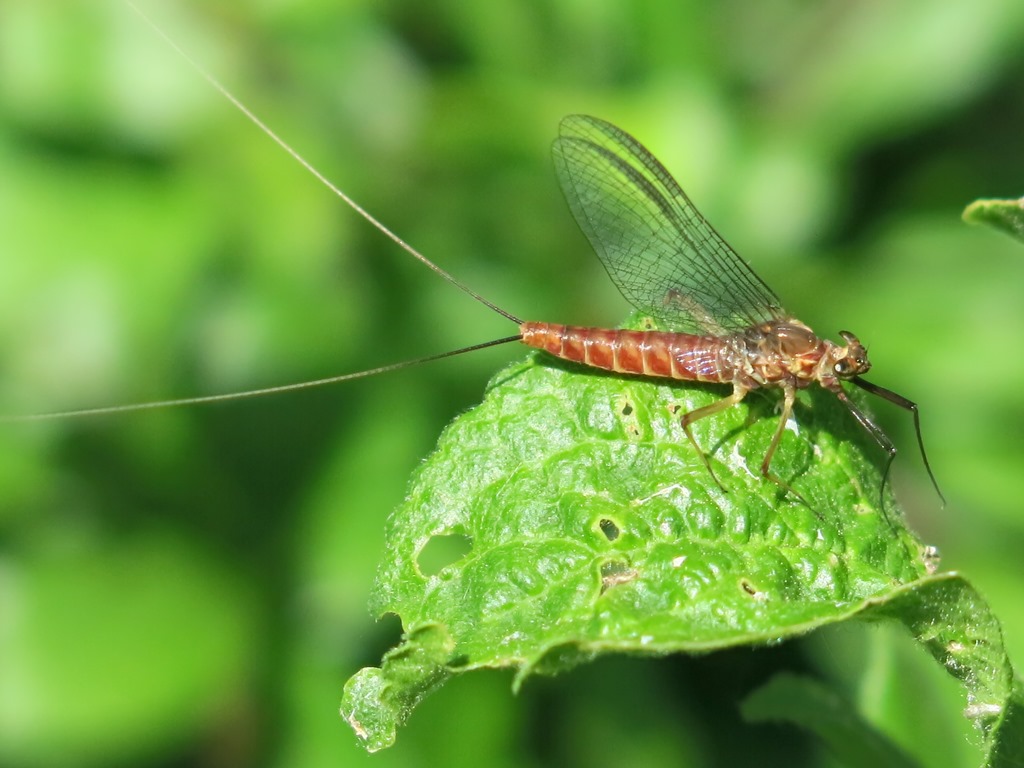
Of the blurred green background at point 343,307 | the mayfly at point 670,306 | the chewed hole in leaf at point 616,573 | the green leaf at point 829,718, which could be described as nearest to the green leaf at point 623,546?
the chewed hole in leaf at point 616,573

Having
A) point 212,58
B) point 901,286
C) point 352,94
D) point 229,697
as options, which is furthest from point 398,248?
point 901,286

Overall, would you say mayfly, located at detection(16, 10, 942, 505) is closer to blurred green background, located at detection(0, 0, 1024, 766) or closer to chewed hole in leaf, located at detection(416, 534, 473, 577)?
Result: chewed hole in leaf, located at detection(416, 534, 473, 577)

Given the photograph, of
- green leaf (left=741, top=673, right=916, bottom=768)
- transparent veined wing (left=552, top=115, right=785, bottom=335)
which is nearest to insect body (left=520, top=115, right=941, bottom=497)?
transparent veined wing (left=552, top=115, right=785, bottom=335)

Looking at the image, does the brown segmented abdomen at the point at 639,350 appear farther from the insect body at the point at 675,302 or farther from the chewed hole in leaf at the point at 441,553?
the chewed hole in leaf at the point at 441,553

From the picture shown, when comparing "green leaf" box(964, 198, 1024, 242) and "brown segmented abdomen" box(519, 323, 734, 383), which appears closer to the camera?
"green leaf" box(964, 198, 1024, 242)

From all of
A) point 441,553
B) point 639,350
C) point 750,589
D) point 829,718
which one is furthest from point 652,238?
point 750,589
